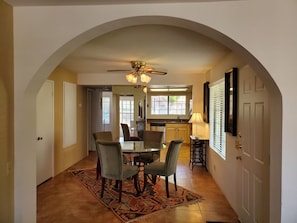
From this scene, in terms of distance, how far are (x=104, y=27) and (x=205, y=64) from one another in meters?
3.37

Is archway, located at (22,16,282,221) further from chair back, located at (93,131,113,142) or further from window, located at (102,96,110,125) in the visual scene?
window, located at (102,96,110,125)

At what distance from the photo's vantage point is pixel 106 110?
8.50m

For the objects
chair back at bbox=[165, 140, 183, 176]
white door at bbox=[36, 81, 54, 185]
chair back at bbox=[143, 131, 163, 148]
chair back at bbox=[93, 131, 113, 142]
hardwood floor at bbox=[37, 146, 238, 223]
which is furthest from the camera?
chair back at bbox=[143, 131, 163, 148]

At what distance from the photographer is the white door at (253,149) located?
242 centimetres

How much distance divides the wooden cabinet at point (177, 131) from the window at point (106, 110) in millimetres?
2649

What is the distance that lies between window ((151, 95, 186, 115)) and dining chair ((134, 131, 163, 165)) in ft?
17.4

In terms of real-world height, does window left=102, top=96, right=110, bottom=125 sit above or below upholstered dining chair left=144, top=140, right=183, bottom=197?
above

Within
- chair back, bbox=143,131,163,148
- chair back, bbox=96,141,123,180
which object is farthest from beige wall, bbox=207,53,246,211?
chair back, bbox=96,141,123,180
